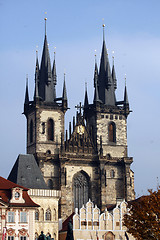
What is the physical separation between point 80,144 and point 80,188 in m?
6.92

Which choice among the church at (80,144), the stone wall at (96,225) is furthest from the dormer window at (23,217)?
the church at (80,144)

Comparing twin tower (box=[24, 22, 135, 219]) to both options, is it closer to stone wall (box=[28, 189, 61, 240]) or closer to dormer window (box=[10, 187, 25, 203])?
stone wall (box=[28, 189, 61, 240])

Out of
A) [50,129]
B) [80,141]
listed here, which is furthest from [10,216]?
[80,141]

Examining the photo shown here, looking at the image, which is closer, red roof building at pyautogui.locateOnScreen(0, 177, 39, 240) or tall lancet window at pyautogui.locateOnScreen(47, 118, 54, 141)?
red roof building at pyautogui.locateOnScreen(0, 177, 39, 240)

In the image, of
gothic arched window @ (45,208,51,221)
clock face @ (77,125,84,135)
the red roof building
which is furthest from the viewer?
clock face @ (77,125,84,135)

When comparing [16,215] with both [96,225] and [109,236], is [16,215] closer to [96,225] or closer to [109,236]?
[96,225]

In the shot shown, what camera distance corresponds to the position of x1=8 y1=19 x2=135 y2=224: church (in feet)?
287

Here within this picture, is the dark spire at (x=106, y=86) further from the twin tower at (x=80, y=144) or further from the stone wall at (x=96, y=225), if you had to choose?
the stone wall at (x=96, y=225)

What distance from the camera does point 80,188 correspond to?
294ft

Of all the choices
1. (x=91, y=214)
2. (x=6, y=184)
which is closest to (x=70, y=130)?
(x=91, y=214)

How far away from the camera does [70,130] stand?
9138cm

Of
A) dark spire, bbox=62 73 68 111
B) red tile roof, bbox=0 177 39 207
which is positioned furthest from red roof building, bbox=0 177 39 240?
dark spire, bbox=62 73 68 111

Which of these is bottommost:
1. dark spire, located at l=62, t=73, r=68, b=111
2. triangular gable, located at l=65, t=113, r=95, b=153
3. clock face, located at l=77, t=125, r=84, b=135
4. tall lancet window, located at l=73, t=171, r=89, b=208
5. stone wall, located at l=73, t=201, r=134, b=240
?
stone wall, located at l=73, t=201, r=134, b=240

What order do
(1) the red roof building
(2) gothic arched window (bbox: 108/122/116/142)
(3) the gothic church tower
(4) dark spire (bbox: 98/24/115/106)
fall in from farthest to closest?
(4) dark spire (bbox: 98/24/115/106) → (2) gothic arched window (bbox: 108/122/116/142) → (3) the gothic church tower → (1) the red roof building
